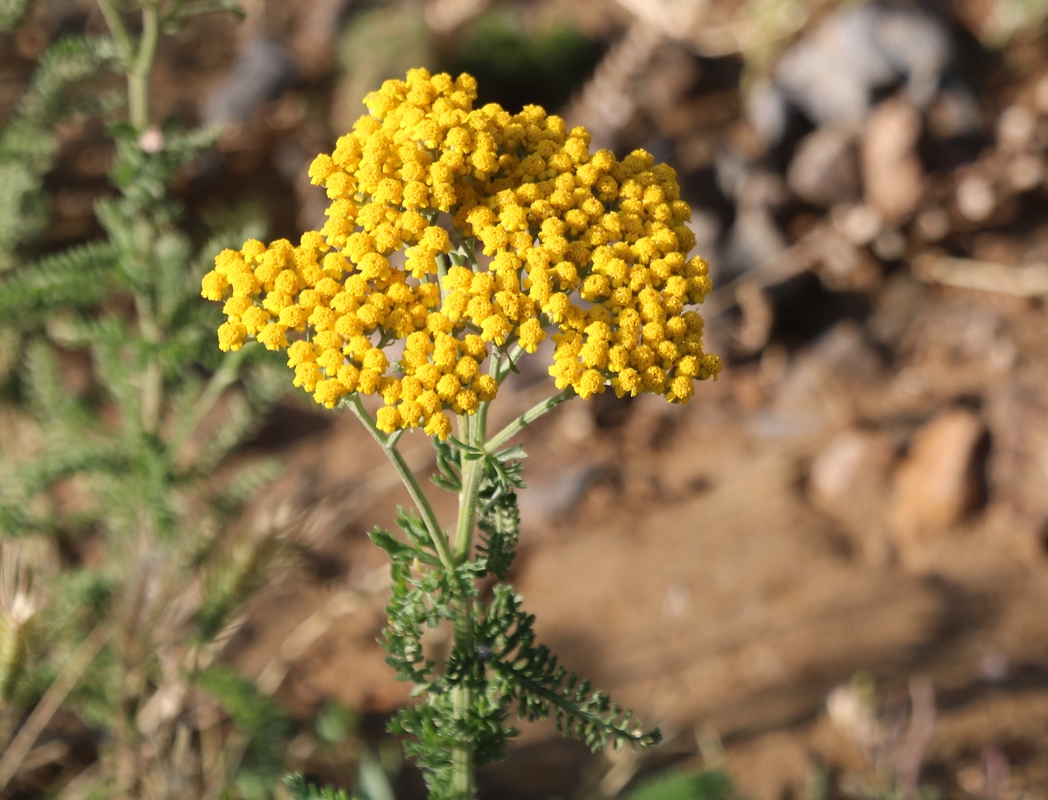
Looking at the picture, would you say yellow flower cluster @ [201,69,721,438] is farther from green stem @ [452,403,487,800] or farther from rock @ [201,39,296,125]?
rock @ [201,39,296,125]

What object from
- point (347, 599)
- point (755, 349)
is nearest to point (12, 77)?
point (347, 599)

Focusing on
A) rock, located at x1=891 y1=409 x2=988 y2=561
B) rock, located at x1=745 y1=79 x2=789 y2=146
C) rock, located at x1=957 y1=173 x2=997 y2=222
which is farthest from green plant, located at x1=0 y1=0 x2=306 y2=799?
rock, located at x1=957 y1=173 x2=997 y2=222

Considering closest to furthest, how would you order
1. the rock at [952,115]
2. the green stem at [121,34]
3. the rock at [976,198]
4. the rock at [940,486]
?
the green stem at [121,34] < the rock at [940,486] < the rock at [976,198] < the rock at [952,115]

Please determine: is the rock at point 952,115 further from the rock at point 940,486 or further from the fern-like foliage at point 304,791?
the fern-like foliage at point 304,791

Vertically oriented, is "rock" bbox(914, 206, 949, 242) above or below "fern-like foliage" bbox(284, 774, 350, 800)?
above

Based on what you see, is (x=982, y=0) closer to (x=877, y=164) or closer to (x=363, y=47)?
(x=877, y=164)

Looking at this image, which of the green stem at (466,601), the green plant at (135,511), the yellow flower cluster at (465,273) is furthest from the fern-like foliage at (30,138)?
the green stem at (466,601)
